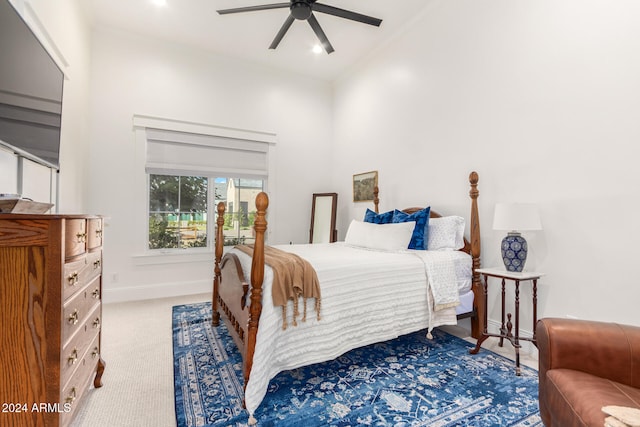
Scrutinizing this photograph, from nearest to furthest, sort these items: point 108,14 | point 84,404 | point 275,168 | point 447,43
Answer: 1. point 84,404
2. point 447,43
3. point 108,14
4. point 275,168

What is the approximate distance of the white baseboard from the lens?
3.89m

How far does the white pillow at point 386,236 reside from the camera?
3008 millimetres

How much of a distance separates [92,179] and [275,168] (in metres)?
A: 2.40

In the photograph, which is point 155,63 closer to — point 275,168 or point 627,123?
point 275,168

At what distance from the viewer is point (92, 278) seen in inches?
65.1

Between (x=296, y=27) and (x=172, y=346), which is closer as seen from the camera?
(x=172, y=346)

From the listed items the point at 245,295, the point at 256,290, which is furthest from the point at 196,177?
the point at 256,290

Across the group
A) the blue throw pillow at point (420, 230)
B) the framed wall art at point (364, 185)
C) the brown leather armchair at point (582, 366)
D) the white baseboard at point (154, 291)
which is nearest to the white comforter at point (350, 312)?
the blue throw pillow at point (420, 230)

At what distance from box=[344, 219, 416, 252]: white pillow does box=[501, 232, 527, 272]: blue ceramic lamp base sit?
2.80 ft

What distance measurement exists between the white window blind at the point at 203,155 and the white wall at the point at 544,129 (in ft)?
7.44

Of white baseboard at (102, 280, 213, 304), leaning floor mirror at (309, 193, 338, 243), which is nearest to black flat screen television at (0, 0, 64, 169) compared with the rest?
white baseboard at (102, 280, 213, 304)

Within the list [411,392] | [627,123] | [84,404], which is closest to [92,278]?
[84,404]

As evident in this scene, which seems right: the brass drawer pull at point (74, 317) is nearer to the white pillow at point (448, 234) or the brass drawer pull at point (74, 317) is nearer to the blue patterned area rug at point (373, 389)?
the blue patterned area rug at point (373, 389)

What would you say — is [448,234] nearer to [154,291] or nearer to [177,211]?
[177,211]
